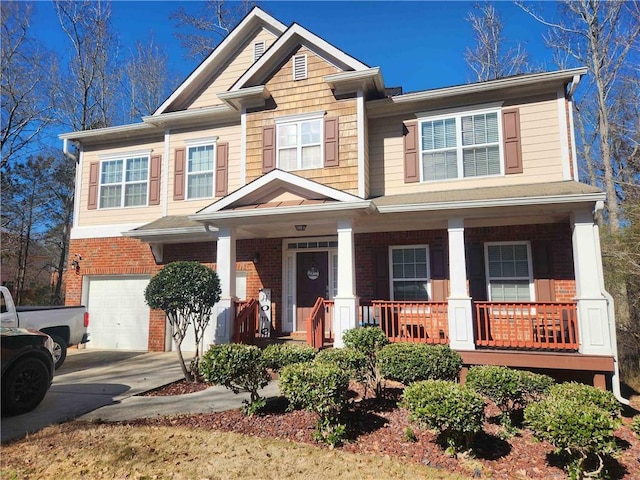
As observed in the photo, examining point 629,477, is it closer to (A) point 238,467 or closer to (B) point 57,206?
(A) point 238,467

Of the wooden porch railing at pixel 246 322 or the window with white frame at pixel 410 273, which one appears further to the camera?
the window with white frame at pixel 410 273

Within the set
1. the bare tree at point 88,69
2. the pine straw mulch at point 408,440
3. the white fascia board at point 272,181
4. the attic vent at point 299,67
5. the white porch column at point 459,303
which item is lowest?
the pine straw mulch at point 408,440

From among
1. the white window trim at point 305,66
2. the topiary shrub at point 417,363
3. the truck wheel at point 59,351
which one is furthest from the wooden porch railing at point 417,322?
the truck wheel at point 59,351

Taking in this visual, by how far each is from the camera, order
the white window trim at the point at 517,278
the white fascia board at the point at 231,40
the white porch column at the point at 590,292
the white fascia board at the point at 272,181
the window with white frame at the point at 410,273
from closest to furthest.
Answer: the white porch column at the point at 590,292 < the white fascia board at the point at 272,181 < the white window trim at the point at 517,278 < the window with white frame at the point at 410,273 < the white fascia board at the point at 231,40

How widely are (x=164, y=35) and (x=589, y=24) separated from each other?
1991 centimetres

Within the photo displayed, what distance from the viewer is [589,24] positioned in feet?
54.8

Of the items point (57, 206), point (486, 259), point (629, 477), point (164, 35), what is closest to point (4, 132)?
point (57, 206)

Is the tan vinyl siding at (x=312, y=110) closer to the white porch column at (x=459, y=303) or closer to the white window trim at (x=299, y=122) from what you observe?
the white window trim at (x=299, y=122)

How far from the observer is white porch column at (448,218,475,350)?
749cm

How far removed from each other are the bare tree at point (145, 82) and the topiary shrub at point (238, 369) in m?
20.2

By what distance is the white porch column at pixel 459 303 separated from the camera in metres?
7.49

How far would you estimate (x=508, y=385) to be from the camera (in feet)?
16.3

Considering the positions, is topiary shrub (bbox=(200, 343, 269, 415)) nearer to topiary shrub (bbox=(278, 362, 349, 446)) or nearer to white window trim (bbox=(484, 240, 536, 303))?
topiary shrub (bbox=(278, 362, 349, 446))

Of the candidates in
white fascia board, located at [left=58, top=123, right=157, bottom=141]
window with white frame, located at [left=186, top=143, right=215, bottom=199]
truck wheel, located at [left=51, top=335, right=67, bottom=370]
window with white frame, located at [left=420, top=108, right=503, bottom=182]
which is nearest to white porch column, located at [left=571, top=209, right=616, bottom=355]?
window with white frame, located at [left=420, top=108, right=503, bottom=182]
